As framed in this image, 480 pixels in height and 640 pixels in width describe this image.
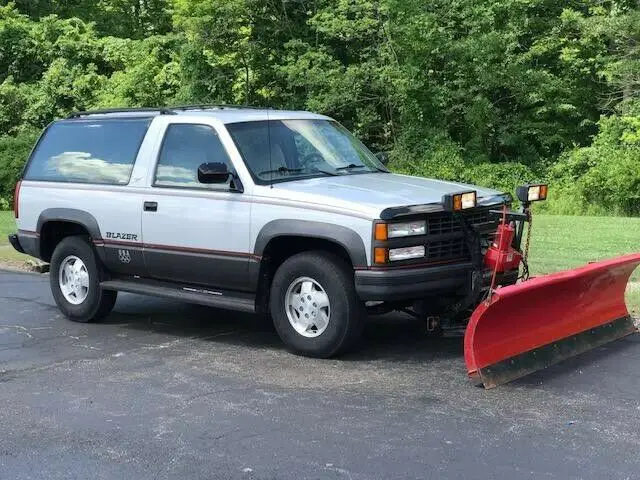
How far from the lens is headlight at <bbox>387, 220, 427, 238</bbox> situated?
20.8 ft

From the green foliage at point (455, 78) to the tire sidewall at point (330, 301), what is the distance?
1571 centimetres

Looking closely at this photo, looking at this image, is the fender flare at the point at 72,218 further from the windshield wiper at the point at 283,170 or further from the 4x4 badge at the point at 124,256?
the windshield wiper at the point at 283,170

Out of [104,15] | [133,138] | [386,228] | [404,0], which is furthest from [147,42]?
[386,228]

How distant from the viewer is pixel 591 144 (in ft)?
82.1

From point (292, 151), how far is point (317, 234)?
119 centimetres

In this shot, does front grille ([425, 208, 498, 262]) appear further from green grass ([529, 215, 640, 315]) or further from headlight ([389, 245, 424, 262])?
green grass ([529, 215, 640, 315])

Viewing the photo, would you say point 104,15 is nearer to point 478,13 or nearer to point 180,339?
point 478,13

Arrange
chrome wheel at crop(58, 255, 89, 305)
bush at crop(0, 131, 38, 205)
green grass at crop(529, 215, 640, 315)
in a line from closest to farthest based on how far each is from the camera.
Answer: chrome wheel at crop(58, 255, 89, 305) → green grass at crop(529, 215, 640, 315) → bush at crop(0, 131, 38, 205)

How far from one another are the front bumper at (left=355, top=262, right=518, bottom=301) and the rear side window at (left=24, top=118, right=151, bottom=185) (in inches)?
112

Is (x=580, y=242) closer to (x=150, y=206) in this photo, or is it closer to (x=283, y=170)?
(x=283, y=170)

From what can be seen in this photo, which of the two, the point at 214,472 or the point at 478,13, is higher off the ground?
the point at 478,13

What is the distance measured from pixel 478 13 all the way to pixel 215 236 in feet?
62.4

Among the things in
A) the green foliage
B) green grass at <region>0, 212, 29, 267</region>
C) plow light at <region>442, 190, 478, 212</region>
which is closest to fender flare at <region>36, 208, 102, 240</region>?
plow light at <region>442, 190, 478, 212</region>

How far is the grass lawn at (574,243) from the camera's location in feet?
35.7
